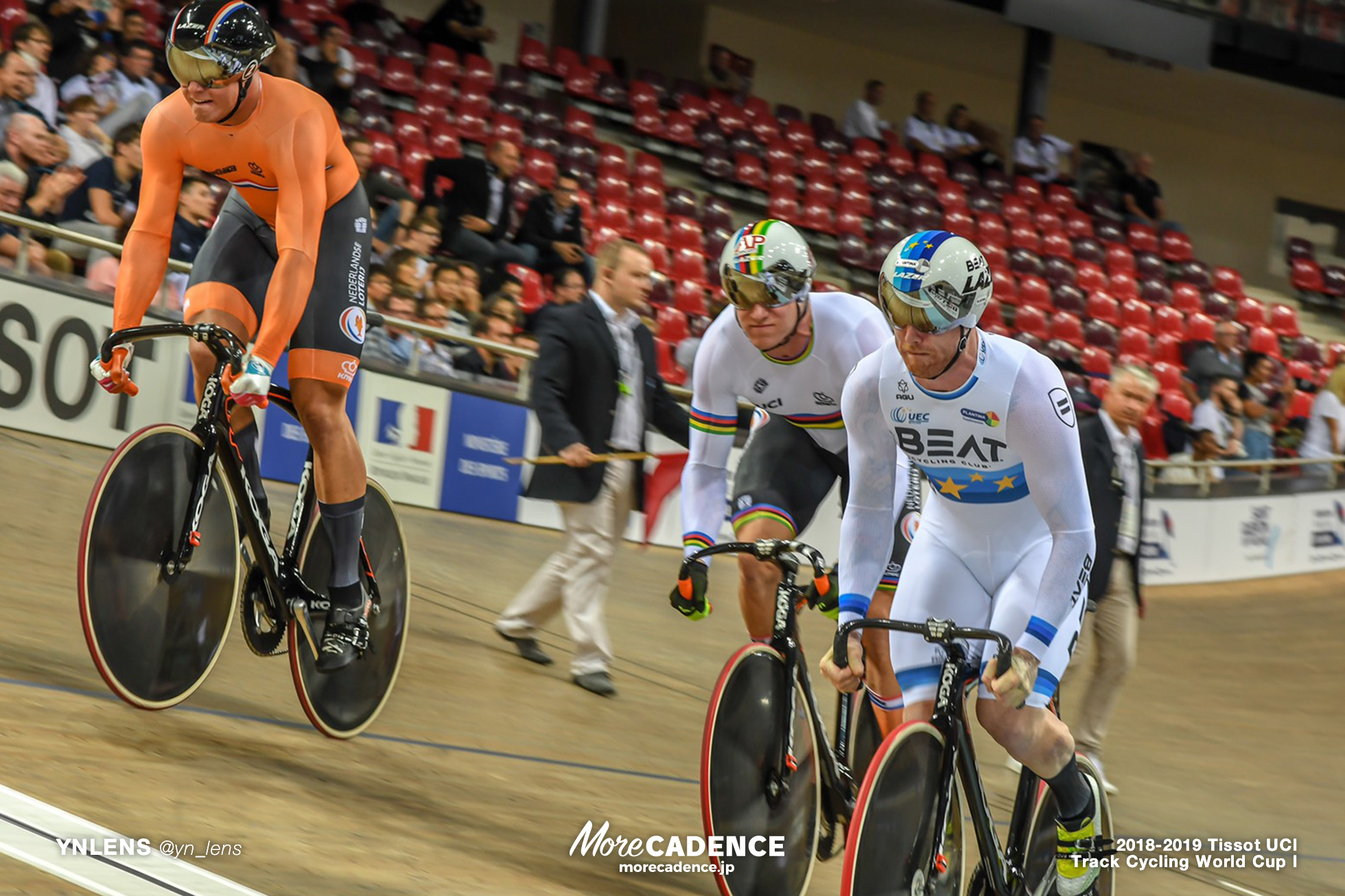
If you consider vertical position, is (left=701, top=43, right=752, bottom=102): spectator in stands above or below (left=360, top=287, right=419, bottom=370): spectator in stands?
Answer: above

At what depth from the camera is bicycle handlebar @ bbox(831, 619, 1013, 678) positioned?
3.39m

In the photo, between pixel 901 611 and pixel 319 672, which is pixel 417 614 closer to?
pixel 319 672

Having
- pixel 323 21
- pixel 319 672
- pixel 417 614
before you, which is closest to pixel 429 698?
pixel 319 672

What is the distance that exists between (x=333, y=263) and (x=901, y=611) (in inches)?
73.9

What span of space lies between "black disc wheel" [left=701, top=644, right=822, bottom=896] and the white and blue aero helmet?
0.96 metres

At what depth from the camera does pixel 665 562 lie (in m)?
10.2

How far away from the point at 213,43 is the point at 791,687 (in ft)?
7.34

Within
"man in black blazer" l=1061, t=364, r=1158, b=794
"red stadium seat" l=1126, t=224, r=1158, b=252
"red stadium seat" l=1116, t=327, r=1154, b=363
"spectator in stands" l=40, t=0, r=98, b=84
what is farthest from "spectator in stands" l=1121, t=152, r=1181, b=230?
"man in black blazer" l=1061, t=364, r=1158, b=794

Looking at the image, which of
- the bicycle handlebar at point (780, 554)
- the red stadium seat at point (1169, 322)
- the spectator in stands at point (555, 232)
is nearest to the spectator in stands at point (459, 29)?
the spectator in stands at point (555, 232)

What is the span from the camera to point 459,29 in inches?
607

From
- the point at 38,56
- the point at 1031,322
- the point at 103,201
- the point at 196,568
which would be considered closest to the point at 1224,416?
the point at 1031,322

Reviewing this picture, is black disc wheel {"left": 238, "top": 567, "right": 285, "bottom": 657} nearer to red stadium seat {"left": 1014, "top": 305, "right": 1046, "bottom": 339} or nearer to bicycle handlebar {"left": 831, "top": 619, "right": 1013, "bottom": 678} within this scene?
bicycle handlebar {"left": 831, "top": 619, "right": 1013, "bottom": 678}

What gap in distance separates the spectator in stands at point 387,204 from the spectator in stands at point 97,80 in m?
1.59

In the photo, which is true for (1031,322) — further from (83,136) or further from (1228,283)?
(83,136)
